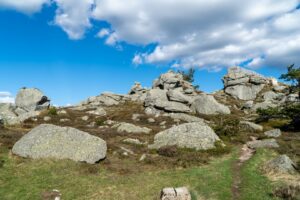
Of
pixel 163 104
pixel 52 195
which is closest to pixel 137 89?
pixel 163 104

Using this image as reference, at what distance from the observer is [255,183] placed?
24469mm

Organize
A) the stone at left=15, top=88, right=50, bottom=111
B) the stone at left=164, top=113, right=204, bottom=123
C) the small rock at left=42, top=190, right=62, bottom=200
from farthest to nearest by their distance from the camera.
→ the stone at left=15, top=88, right=50, bottom=111
the stone at left=164, top=113, right=204, bottom=123
the small rock at left=42, top=190, right=62, bottom=200

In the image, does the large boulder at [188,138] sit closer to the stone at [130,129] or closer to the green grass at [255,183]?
the green grass at [255,183]

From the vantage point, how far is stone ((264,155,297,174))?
26922 mm

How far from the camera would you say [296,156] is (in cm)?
3303

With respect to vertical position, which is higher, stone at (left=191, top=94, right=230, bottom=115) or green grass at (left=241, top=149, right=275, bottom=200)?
stone at (left=191, top=94, right=230, bottom=115)

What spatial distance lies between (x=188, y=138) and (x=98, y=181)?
14.8 meters

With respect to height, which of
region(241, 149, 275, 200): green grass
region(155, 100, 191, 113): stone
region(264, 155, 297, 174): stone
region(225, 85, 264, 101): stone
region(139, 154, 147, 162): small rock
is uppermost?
region(225, 85, 264, 101): stone

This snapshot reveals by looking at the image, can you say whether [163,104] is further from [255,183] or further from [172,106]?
[255,183]

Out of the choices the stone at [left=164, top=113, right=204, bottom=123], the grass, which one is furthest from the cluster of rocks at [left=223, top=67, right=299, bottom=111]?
the grass

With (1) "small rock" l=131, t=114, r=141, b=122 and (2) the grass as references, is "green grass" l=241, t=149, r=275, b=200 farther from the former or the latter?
(1) "small rock" l=131, t=114, r=141, b=122

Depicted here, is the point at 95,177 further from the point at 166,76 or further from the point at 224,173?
the point at 166,76

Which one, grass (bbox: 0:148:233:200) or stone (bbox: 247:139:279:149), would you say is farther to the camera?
stone (bbox: 247:139:279:149)

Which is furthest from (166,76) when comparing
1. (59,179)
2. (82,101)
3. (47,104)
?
(59,179)
